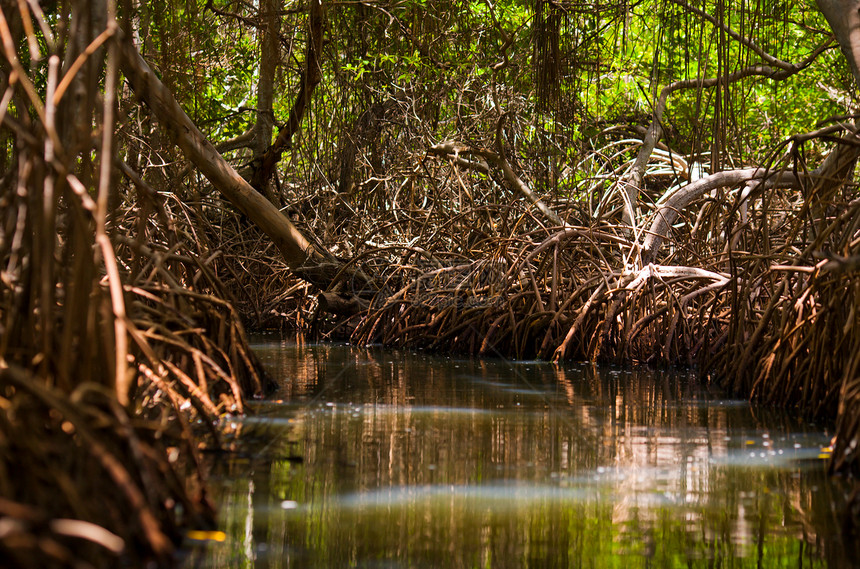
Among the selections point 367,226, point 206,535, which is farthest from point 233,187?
point 206,535

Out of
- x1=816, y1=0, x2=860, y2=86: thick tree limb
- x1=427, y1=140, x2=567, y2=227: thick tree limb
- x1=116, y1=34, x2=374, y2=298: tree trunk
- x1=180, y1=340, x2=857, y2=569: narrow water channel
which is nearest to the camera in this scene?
x1=180, y1=340, x2=857, y2=569: narrow water channel

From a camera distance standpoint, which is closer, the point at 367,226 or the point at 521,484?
the point at 521,484

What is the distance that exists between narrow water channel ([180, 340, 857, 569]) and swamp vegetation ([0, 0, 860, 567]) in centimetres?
19

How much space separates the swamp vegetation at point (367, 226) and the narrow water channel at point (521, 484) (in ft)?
0.62

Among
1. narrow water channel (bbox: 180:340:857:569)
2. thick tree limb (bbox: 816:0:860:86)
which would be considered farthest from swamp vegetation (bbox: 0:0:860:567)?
narrow water channel (bbox: 180:340:857:569)

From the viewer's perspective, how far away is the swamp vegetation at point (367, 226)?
77.6 inches

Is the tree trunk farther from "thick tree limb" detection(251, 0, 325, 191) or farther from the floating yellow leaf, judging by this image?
the floating yellow leaf

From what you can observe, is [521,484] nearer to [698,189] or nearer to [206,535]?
[206,535]

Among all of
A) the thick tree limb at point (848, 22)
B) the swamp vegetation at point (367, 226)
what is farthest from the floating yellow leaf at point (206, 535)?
the thick tree limb at point (848, 22)

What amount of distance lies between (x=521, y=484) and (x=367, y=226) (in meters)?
6.72

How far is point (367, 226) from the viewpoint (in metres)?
9.32

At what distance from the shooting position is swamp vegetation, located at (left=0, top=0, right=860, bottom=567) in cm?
197

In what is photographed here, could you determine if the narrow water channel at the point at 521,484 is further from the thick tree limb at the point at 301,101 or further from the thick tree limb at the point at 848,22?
the thick tree limb at the point at 301,101

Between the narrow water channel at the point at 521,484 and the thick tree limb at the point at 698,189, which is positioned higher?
the thick tree limb at the point at 698,189
